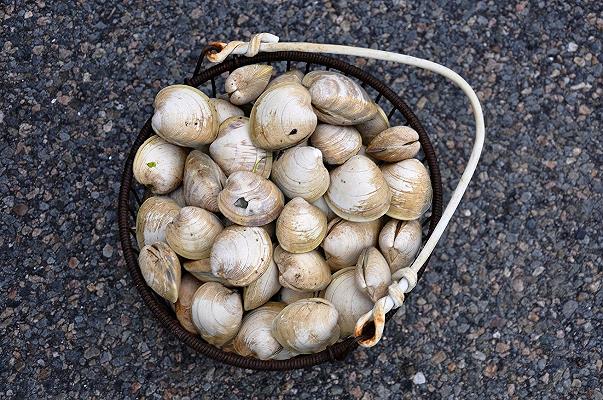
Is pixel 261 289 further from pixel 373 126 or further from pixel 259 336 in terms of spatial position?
pixel 373 126

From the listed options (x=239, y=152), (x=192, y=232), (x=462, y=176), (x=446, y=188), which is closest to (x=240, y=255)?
(x=192, y=232)

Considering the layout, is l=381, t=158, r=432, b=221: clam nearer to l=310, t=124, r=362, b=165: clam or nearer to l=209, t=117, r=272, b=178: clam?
l=310, t=124, r=362, b=165: clam

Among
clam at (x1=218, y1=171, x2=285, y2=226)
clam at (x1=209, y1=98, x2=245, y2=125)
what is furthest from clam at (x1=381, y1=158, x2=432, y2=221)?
clam at (x1=209, y1=98, x2=245, y2=125)

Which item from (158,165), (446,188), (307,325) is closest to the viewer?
(307,325)

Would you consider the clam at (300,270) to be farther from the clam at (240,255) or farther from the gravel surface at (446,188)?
the gravel surface at (446,188)

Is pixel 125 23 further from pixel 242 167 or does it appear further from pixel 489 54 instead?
pixel 489 54

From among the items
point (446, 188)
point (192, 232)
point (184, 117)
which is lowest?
point (446, 188)
